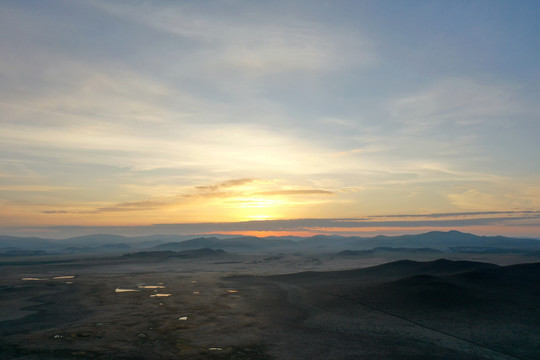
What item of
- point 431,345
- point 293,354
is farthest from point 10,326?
point 431,345

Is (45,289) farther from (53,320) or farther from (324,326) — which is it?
(324,326)

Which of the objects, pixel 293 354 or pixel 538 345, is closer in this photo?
pixel 293 354

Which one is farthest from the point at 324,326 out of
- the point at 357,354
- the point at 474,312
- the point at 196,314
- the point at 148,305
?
the point at 148,305

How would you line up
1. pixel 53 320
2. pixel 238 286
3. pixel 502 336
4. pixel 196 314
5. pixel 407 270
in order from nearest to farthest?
pixel 502 336 → pixel 53 320 → pixel 196 314 → pixel 238 286 → pixel 407 270

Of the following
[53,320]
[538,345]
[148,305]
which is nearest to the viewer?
[538,345]

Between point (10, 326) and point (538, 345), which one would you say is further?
point (10, 326)

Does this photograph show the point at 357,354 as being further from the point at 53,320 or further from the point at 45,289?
the point at 45,289
